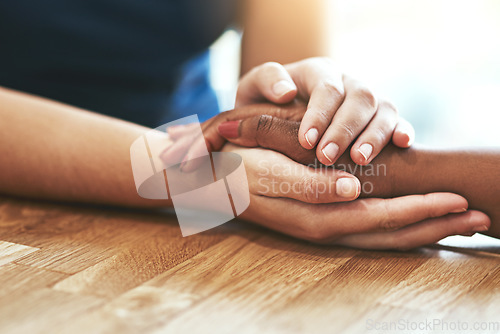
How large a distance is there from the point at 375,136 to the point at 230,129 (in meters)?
0.19

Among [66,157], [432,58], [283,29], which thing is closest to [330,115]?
[66,157]

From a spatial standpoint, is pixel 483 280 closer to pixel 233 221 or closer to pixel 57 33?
pixel 233 221

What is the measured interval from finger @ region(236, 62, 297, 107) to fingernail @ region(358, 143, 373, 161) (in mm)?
122

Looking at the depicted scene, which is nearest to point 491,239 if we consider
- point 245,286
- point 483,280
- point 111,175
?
point 483,280

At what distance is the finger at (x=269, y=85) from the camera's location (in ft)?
1.92

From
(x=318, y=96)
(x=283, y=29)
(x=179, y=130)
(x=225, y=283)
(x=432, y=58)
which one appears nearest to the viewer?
(x=225, y=283)

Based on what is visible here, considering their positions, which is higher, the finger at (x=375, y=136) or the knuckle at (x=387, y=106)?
the knuckle at (x=387, y=106)

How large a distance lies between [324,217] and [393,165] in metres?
0.12

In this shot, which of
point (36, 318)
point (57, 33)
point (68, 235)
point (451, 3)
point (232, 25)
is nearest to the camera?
point (36, 318)

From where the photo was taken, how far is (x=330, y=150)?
0.51 metres

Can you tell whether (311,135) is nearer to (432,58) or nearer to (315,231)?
(315,231)

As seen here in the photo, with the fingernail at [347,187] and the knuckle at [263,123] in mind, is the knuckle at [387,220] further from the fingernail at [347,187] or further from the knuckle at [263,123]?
the knuckle at [263,123]

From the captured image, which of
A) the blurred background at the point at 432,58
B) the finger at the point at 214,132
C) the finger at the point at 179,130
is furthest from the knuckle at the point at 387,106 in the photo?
the blurred background at the point at 432,58

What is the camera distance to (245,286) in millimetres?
439
